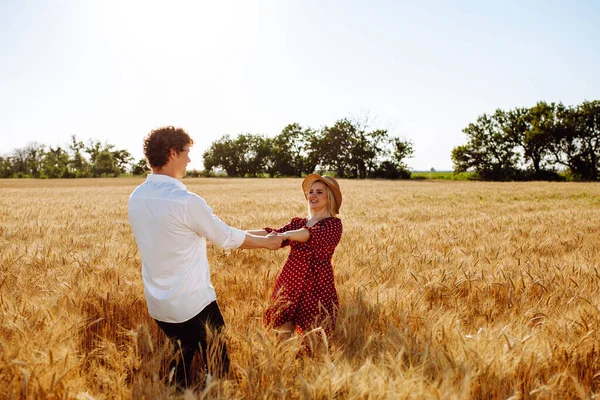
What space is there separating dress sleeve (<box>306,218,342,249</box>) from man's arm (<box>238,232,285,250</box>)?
33 cm

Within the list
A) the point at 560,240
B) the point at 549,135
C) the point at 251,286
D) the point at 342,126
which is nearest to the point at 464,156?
the point at 549,135

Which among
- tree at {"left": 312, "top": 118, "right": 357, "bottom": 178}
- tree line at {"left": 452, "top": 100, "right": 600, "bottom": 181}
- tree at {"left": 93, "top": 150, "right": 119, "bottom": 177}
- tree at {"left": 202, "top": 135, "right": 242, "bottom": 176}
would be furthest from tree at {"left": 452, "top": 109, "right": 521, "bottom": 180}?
tree at {"left": 93, "top": 150, "right": 119, "bottom": 177}

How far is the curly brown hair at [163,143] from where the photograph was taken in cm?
249

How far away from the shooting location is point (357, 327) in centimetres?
279

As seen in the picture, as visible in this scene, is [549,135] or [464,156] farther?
[464,156]

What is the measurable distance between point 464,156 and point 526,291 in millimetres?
59335

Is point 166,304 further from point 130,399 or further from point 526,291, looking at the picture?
point 526,291

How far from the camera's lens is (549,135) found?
5216cm

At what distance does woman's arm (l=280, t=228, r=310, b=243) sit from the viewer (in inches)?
132

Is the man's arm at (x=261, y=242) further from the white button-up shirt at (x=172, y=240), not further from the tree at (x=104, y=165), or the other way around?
the tree at (x=104, y=165)

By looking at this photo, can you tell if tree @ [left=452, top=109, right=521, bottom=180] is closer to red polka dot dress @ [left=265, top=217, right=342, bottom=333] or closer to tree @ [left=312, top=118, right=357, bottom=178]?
tree @ [left=312, top=118, right=357, bottom=178]

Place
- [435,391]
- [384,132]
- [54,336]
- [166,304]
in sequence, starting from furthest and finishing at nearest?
1. [384,132]
2. [166,304]
3. [54,336]
4. [435,391]

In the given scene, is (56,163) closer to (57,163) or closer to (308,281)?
(57,163)

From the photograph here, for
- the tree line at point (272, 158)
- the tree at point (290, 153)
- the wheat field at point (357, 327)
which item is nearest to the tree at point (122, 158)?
the tree line at point (272, 158)
